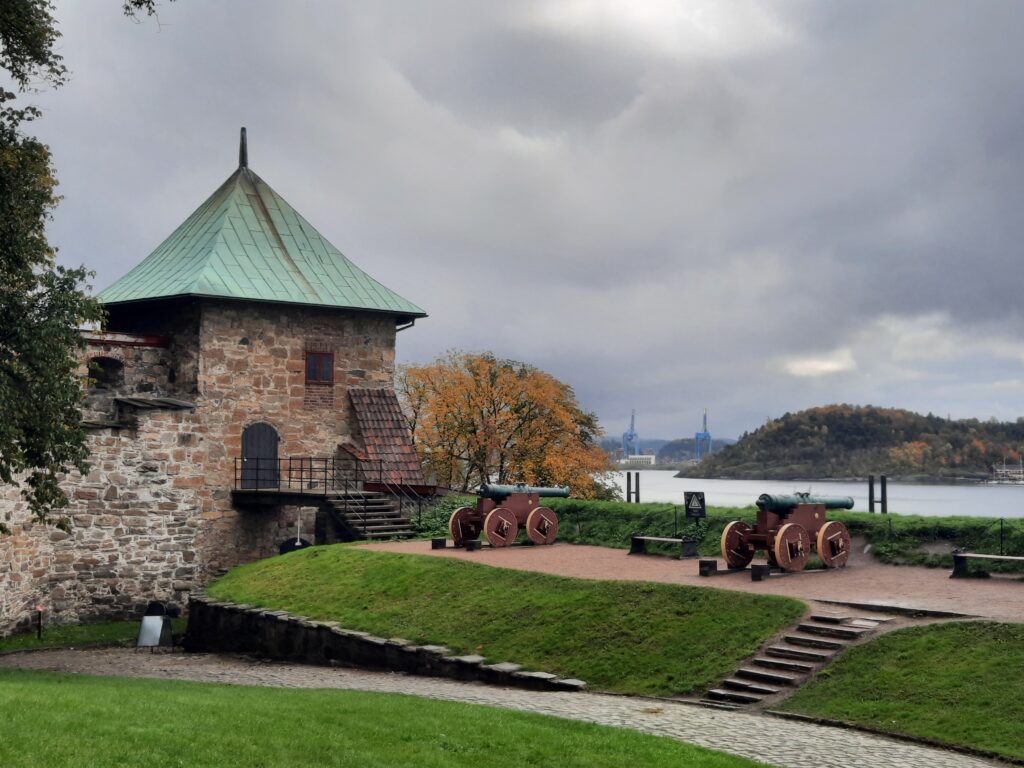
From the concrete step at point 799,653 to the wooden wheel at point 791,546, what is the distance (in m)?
4.20

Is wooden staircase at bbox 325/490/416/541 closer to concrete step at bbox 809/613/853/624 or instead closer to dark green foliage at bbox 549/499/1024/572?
dark green foliage at bbox 549/499/1024/572

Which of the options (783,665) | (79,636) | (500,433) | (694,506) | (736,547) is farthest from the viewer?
(500,433)

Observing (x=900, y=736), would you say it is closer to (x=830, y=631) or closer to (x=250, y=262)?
(x=830, y=631)

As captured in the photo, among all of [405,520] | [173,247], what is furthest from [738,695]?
[173,247]

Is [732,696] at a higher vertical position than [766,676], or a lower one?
lower

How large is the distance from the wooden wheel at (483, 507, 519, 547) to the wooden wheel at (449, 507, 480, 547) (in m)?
0.23

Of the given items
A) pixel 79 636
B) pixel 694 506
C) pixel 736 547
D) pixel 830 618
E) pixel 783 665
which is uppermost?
pixel 694 506

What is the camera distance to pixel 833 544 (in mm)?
18859

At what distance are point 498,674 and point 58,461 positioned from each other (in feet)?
21.5

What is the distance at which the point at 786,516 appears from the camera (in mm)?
18891

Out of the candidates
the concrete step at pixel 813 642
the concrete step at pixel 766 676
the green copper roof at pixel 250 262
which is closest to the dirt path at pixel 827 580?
the concrete step at pixel 813 642

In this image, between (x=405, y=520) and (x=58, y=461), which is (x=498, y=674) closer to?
(x=58, y=461)

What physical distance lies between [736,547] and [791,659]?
516 centimetres

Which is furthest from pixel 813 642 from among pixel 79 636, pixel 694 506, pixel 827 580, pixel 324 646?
pixel 79 636
